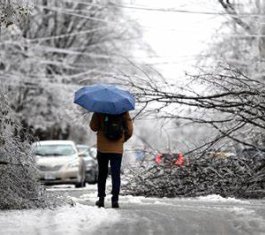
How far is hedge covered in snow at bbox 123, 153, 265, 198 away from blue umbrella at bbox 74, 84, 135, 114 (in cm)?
391

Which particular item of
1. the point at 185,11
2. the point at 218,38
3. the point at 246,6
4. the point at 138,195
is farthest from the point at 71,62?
the point at 138,195

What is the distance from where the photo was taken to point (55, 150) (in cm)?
2648

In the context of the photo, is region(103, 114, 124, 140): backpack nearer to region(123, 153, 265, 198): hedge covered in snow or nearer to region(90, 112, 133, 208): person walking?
region(90, 112, 133, 208): person walking

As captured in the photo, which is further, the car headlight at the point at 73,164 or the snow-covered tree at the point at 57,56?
the snow-covered tree at the point at 57,56

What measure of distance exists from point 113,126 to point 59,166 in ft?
44.6

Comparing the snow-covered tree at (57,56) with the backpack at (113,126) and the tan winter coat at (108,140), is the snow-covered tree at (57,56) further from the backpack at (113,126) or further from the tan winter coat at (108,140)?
the backpack at (113,126)

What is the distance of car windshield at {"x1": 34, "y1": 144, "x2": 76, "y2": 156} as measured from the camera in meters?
26.2

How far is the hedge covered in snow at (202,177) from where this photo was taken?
15.7 meters

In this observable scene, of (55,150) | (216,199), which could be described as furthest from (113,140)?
(55,150)

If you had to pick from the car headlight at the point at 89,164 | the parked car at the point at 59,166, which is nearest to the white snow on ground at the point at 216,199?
the parked car at the point at 59,166

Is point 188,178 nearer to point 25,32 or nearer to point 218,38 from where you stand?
point 218,38

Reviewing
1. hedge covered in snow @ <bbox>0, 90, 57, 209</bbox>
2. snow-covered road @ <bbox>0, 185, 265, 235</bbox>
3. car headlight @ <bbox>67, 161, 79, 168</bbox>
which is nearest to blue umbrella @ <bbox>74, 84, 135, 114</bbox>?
hedge covered in snow @ <bbox>0, 90, 57, 209</bbox>

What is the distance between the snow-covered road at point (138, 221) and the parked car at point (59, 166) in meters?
12.6

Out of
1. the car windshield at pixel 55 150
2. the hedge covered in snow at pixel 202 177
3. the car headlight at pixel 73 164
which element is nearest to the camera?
the hedge covered in snow at pixel 202 177
